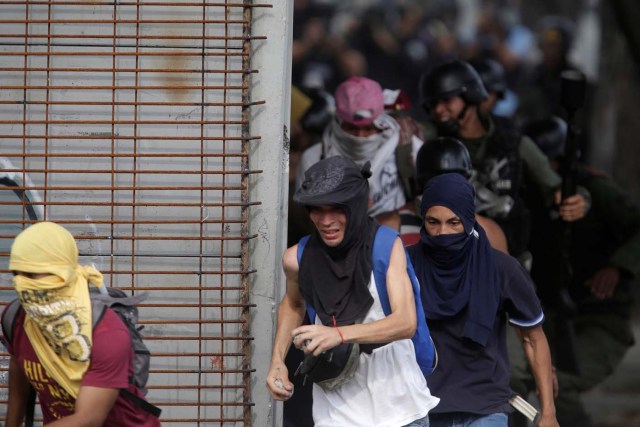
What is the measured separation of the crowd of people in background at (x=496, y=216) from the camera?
15.9 ft

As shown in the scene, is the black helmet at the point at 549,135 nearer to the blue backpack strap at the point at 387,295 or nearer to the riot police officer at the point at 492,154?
the riot police officer at the point at 492,154

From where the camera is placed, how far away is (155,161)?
5.52 meters

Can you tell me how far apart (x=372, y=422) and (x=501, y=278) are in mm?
897

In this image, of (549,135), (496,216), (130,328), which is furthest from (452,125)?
(130,328)

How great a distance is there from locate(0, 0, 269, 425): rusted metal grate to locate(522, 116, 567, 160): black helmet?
9.93ft

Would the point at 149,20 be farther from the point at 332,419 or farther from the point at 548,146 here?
the point at 548,146

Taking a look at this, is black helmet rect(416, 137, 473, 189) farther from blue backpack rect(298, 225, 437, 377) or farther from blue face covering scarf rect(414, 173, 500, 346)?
blue backpack rect(298, 225, 437, 377)

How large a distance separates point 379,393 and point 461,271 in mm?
740

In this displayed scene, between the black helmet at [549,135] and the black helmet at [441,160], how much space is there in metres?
1.87

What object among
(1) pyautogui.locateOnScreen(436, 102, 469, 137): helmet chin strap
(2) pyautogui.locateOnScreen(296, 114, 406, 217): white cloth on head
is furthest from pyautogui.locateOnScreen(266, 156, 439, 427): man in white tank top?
(1) pyautogui.locateOnScreen(436, 102, 469, 137): helmet chin strap

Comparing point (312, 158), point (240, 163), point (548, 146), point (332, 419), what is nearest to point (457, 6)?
point (548, 146)

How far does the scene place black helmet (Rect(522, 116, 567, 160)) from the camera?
7.93m

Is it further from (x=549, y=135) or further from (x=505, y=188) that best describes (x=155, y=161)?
(x=549, y=135)

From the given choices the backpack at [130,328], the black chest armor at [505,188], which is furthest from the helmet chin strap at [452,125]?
the backpack at [130,328]
